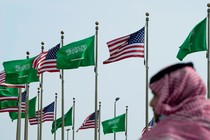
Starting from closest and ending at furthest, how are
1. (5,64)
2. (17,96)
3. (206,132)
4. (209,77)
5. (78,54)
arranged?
(206,132) → (209,77) → (78,54) → (5,64) → (17,96)

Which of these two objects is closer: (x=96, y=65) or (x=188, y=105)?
(x=188, y=105)

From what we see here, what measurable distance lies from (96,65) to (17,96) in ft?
34.5

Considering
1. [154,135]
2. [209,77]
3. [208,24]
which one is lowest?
[154,135]

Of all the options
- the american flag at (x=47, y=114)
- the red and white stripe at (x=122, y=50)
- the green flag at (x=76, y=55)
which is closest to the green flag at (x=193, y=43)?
the red and white stripe at (x=122, y=50)

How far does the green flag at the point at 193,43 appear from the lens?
2052 cm

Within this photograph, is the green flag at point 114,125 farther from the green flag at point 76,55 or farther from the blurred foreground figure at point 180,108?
the blurred foreground figure at point 180,108

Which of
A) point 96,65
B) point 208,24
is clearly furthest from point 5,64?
point 208,24

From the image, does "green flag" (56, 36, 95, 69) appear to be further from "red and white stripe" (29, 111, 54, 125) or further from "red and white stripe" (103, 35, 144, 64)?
"red and white stripe" (29, 111, 54, 125)

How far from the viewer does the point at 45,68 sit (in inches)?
1046

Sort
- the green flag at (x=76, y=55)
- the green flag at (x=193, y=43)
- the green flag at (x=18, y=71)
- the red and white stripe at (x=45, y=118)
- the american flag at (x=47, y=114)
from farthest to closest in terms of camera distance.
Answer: the american flag at (x=47, y=114) < the red and white stripe at (x=45, y=118) < the green flag at (x=18, y=71) < the green flag at (x=76, y=55) < the green flag at (x=193, y=43)

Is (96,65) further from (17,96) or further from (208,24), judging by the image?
(17,96)

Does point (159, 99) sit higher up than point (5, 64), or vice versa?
point (5, 64)

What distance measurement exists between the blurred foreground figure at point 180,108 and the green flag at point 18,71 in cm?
2595

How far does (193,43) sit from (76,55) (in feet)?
18.6
